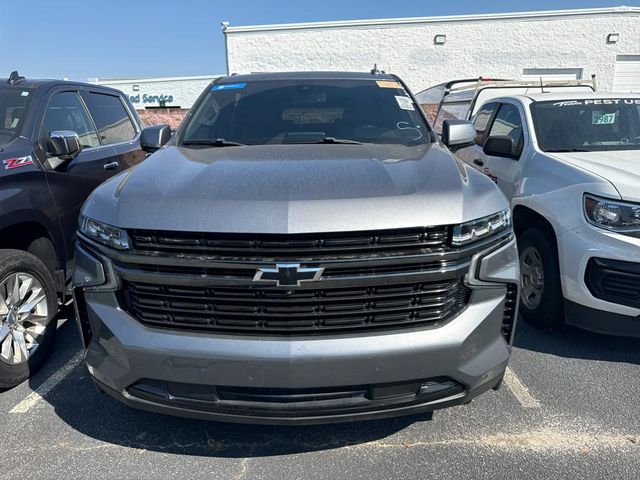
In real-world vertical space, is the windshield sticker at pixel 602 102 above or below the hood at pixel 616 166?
above

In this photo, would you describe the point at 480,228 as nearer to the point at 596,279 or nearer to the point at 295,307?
the point at 295,307

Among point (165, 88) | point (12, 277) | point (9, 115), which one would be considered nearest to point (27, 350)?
point (12, 277)

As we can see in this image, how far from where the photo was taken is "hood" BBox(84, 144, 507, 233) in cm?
206

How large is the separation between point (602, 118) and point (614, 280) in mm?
2197

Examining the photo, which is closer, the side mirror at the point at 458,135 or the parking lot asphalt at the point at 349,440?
the parking lot asphalt at the point at 349,440

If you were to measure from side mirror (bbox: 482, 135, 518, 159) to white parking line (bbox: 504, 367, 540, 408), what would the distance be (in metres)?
2.10

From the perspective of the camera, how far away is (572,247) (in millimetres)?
3375

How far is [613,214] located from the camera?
10.5 feet

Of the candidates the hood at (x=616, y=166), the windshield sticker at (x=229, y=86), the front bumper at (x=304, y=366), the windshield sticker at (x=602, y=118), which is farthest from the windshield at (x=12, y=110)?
the windshield sticker at (x=602, y=118)

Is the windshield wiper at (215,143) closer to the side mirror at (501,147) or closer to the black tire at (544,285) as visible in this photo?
the black tire at (544,285)

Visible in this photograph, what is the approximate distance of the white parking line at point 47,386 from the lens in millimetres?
2951

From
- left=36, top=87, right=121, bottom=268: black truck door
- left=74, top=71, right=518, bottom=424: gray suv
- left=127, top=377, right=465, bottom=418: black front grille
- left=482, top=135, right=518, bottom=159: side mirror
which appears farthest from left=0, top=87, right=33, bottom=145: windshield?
left=482, top=135, right=518, bottom=159: side mirror

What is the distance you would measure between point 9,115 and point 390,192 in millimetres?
3222

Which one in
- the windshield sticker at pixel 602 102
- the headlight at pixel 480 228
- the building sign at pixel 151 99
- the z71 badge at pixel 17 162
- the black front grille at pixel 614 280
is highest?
the windshield sticker at pixel 602 102
